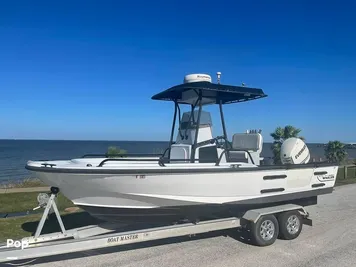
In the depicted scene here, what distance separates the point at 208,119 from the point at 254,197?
73.4 inches

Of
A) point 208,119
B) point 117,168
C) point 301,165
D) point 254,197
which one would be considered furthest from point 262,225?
point 117,168

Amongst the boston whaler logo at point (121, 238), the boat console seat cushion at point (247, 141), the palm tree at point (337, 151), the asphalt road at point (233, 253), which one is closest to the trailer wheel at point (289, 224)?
the asphalt road at point (233, 253)

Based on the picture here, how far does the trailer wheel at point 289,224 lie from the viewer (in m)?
6.40

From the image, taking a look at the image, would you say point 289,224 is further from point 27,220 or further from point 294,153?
point 27,220

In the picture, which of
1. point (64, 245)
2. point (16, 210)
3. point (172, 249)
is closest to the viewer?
point (64, 245)

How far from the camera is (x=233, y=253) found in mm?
5641

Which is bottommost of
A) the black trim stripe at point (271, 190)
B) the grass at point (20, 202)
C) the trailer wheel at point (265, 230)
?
the grass at point (20, 202)

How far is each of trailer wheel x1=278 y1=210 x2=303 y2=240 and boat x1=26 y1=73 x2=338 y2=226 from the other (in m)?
0.28

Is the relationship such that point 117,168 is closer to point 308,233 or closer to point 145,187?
point 145,187

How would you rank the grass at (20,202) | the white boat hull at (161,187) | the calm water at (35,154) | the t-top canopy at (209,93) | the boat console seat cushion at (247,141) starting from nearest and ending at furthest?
the white boat hull at (161,187), the t-top canopy at (209,93), the boat console seat cushion at (247,141), the grass at (20,202), the calm water at (35,154)

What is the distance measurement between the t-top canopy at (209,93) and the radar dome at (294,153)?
3.80 ft

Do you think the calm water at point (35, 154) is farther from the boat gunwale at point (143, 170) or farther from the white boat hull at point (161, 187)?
the boat gunwale at point (143, 170)

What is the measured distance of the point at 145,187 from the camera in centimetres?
520

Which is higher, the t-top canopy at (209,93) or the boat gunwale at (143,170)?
the t-top canopy at (209,93)
